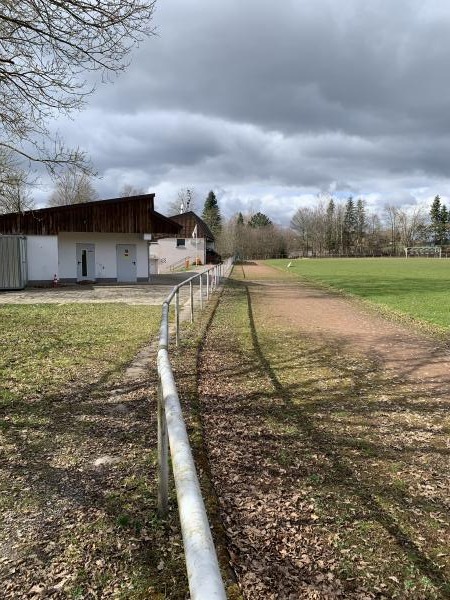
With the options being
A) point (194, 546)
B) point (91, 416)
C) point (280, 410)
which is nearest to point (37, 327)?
point (91, 416)

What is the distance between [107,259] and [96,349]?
2048 cm

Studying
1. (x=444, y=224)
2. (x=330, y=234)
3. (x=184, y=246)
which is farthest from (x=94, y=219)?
(x=444, y=224)

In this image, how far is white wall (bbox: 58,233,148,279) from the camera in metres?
27.5

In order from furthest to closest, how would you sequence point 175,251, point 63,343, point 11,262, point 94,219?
point 175,251 → point 94,219 → point 11,262 → point 63,343

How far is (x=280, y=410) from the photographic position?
18.4 ft

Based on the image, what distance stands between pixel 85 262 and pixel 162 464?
26387mm

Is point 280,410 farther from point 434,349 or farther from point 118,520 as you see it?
point 434,349

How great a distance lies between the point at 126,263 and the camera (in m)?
28.9

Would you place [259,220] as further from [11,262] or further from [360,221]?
[11,262]

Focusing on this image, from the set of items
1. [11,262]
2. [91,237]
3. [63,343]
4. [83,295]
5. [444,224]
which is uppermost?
[444,224]

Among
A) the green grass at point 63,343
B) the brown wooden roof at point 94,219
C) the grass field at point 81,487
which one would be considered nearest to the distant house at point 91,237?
the brown wooden roof at point 94,219

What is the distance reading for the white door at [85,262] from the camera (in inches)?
1099

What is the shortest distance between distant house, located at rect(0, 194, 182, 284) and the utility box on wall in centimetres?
152

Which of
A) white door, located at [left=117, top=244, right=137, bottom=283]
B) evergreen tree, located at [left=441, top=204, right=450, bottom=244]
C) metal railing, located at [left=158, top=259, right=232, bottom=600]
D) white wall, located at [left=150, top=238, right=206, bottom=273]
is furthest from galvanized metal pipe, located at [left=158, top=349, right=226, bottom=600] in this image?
evergreen tree, located at [left=441, top=204, right=450, bottom=244]
